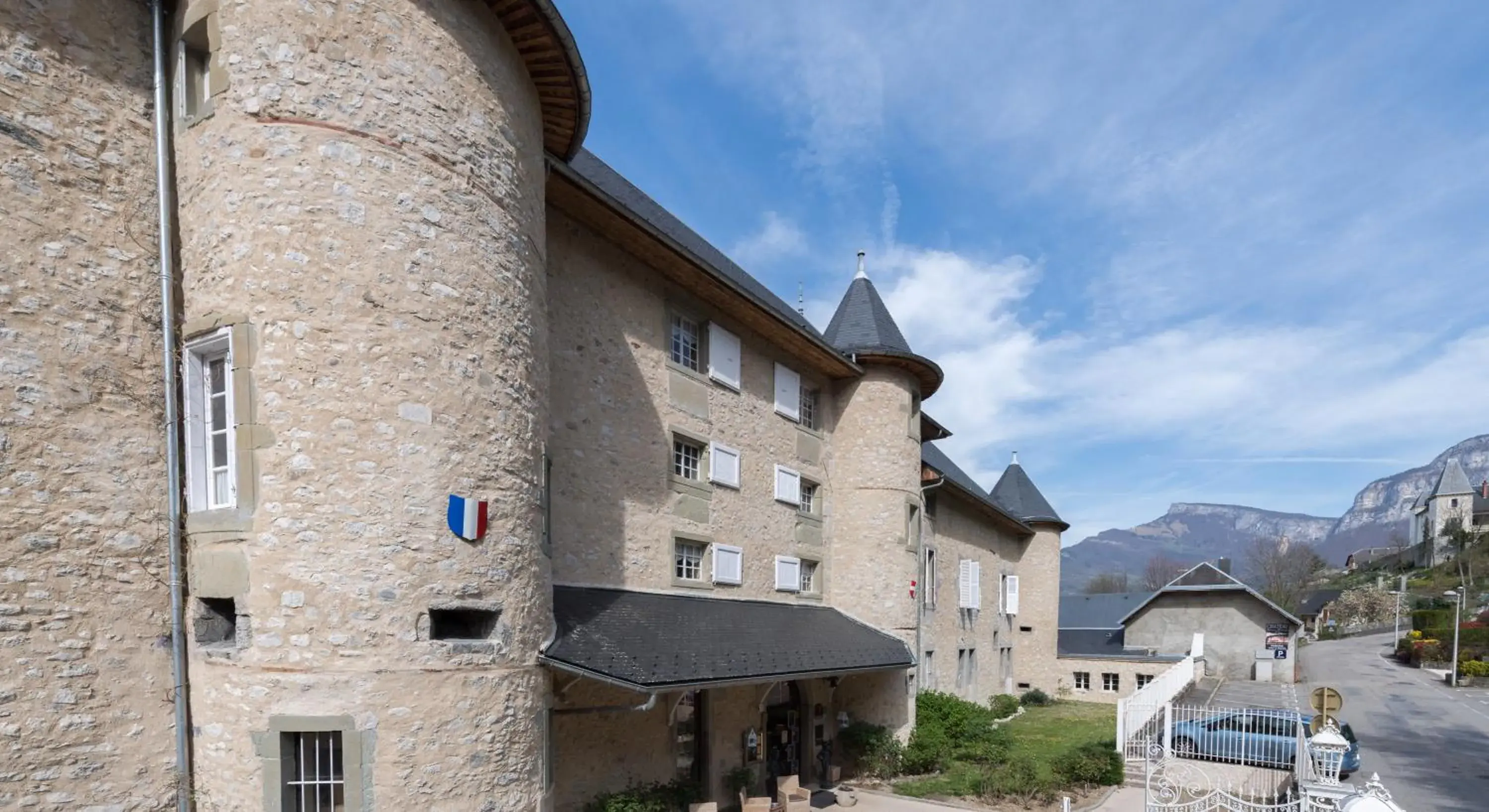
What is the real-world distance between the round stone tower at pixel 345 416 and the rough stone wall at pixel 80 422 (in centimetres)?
34

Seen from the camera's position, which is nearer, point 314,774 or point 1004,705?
point 314,774

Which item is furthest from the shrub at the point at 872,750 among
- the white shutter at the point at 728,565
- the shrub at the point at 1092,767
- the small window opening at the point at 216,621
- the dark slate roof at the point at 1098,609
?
the dark slate roof at the point at 1098,609

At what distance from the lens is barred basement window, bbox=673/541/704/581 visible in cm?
1228

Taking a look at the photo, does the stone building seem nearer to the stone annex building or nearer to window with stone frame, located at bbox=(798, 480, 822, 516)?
window with stone frame, located at bbox=(798, 480, 822, 516)

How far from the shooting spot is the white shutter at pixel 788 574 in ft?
48.4

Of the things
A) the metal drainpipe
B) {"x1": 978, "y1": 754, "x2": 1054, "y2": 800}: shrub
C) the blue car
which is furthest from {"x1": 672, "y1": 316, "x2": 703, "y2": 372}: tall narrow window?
the blue car

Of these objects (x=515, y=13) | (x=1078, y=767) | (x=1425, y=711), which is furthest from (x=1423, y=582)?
(x=515, y=13)

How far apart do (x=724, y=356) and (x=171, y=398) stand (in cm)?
827

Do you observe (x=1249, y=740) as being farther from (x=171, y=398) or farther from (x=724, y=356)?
(x=171, y=398)

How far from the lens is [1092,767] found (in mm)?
14008

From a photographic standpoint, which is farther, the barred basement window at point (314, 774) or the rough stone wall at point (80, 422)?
A: the barred basement window at point (314, 774)

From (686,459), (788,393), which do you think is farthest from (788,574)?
(686,459)

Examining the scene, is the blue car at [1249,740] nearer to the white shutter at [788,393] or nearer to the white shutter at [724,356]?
the white shutter at [788,393]

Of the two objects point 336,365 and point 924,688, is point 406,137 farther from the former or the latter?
point 924,688
